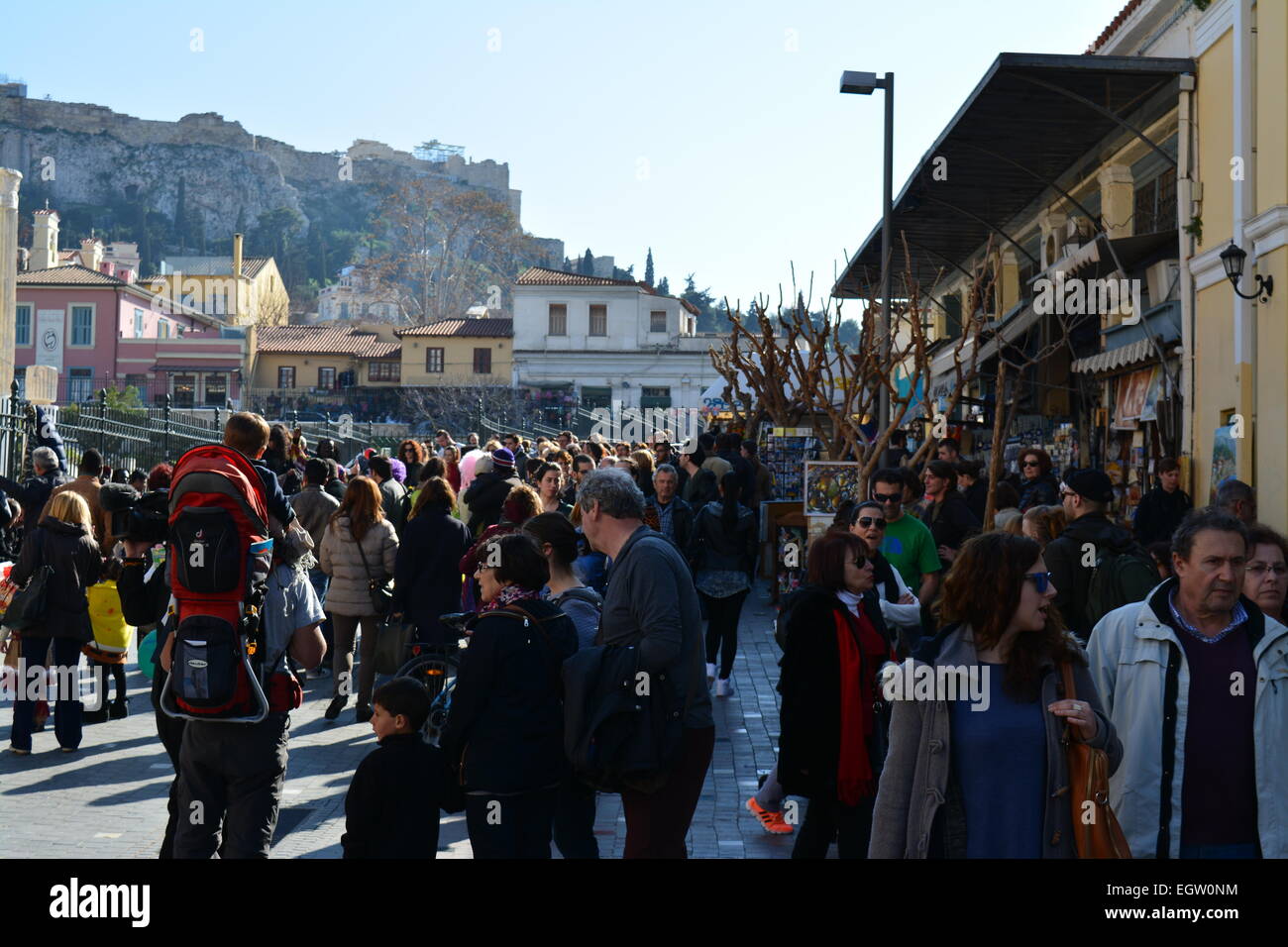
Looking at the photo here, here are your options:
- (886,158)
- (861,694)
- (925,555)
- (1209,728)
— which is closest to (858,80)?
(886,158)

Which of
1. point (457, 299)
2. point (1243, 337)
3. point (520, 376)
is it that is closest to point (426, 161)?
point (457, 299)

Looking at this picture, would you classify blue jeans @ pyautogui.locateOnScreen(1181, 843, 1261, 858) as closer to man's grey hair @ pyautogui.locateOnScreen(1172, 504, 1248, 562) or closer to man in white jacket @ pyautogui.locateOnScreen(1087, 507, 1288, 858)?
man in white jacket @ pyautogui.locateOnScreen(1087, 507, 1288, 858)

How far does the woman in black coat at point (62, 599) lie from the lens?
8738 mm

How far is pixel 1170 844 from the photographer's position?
4176 mm

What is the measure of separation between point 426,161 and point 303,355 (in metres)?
101

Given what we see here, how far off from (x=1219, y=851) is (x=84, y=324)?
76676 millimetres

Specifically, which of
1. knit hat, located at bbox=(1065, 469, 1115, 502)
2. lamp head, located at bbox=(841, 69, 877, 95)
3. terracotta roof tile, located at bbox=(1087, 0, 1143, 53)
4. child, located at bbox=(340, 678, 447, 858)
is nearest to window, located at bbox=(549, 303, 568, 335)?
terracotta roof tile, located at bbox=(1087, 0, 1143, 53)

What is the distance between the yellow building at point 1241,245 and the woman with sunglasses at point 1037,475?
10.3 ft

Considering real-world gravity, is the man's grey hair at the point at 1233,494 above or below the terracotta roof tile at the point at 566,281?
below

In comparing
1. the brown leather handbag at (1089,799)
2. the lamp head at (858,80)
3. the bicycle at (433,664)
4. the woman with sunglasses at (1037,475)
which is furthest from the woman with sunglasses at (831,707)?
the lamp head at (858,80)

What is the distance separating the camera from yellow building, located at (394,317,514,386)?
71.6m

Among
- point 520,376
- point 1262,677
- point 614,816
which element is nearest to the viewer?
point 1262,677

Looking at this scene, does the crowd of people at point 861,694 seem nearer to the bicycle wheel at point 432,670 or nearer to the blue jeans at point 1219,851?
the blue jeans at point 1219,851
